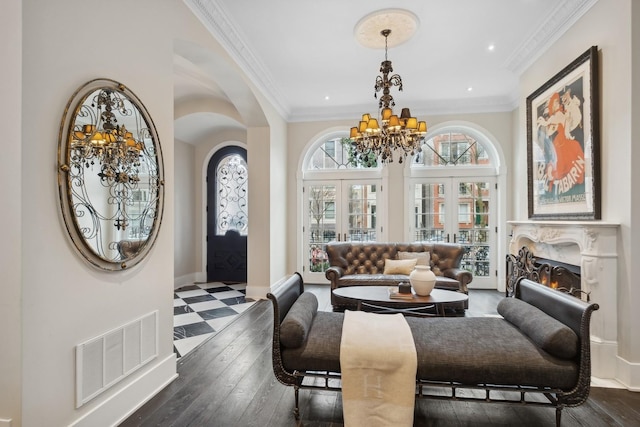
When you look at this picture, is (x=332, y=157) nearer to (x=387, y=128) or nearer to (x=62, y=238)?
(x=387, y=128)

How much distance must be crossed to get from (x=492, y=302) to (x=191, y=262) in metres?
5.43

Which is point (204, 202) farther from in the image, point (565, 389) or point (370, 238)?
point (565, 389)

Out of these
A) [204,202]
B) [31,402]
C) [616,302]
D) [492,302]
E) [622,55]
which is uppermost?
[622,55]

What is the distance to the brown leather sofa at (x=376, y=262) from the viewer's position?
4.42m

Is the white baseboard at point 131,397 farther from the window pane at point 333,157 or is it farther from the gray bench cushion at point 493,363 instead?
the window pane at point 333,157

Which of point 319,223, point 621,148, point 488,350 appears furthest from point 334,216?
point 488,350

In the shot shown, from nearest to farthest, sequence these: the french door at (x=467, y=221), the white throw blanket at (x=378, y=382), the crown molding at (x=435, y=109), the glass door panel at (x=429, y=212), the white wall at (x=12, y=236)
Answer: the white wall at (x=12, y=236)
the white throw blanket at (x=378, y=382)
the crown molding at (x=435, y=109)
the french door at (x=467, y=221)
the glass door panel at (x=429, y=212)

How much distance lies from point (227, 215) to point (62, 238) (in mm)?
4879

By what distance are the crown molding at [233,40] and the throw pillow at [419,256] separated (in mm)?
3194

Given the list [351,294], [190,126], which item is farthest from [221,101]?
[351,294]

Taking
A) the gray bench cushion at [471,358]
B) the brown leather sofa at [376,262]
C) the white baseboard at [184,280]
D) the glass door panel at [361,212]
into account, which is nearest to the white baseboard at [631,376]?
the gray bench cushion at [471,358]

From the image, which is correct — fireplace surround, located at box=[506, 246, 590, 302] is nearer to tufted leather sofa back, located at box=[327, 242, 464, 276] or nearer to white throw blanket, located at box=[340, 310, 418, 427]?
tufted leather sofa back, located at box=[327, 242, 464, 276]

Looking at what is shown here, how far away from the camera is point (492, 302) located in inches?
193

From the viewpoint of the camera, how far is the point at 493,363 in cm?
190
